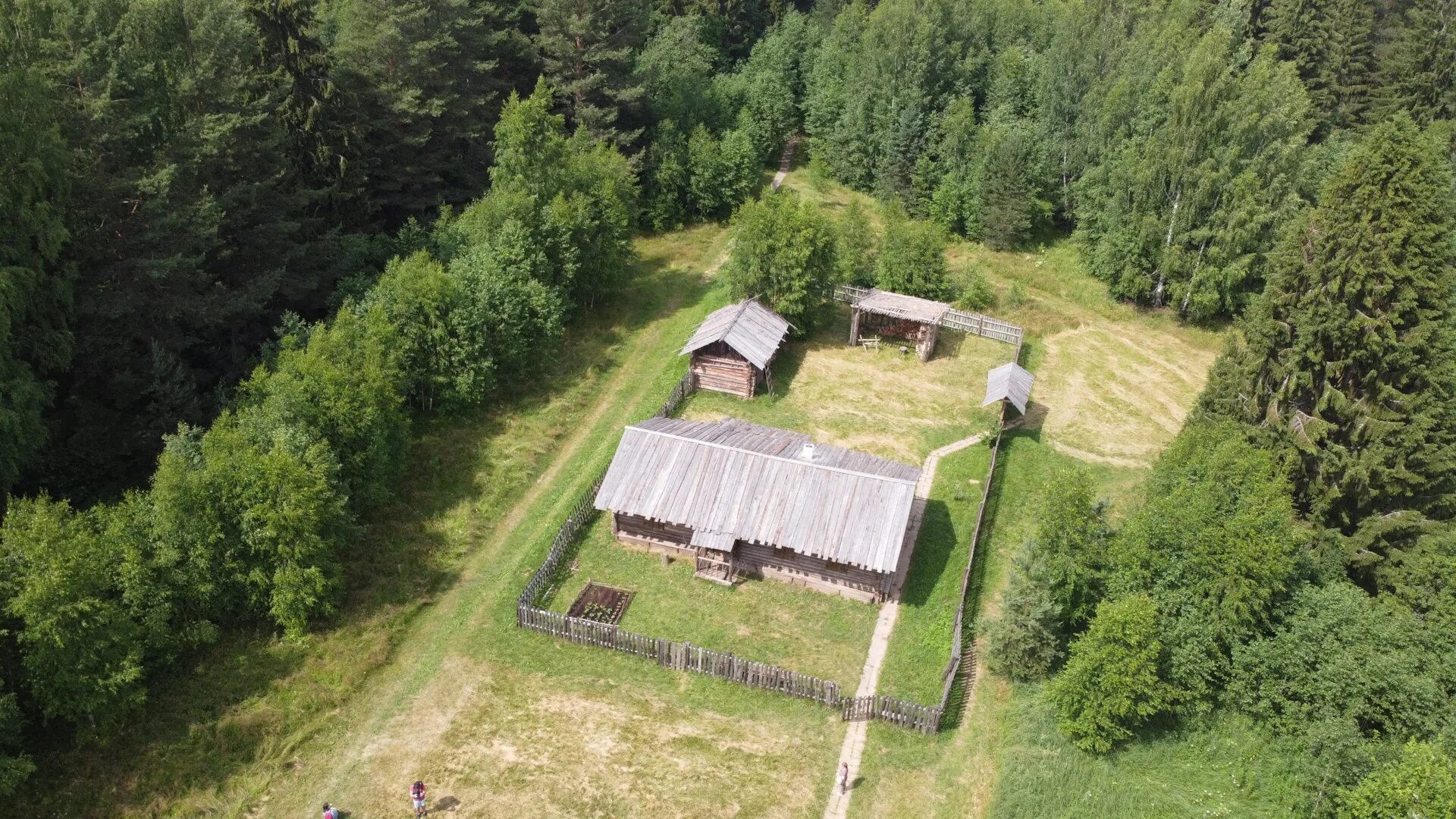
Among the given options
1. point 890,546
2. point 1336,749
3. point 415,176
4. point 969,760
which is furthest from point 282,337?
point 1336,749

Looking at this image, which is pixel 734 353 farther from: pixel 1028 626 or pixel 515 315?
pixel 1028 626

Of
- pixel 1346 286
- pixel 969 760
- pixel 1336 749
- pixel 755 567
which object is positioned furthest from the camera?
pixel 755 567

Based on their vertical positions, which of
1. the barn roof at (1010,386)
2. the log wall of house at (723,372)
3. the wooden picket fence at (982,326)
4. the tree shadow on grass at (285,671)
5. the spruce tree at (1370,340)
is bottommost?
the tree shadow on grass at (285,671)

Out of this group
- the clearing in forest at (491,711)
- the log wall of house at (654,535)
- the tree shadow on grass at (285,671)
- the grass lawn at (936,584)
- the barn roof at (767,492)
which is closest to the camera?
the tree shadow on grass at (285,671)

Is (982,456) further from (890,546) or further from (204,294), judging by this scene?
(204,294)

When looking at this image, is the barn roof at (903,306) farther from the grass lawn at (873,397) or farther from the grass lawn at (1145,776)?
the grass lawn at (1145,776)

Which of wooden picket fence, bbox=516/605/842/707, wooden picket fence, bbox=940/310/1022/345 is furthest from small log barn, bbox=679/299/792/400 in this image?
wooden picket fence, bbox=516/605/842/707

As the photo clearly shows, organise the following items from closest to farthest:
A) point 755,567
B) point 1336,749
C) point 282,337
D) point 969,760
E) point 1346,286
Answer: point 1336,749, point 969,760, point 1346,286, point 755,567, point 282,337

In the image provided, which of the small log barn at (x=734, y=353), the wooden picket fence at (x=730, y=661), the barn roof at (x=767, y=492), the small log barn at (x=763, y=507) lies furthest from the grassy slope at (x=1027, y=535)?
the small log barn at (x=734, y=353)
